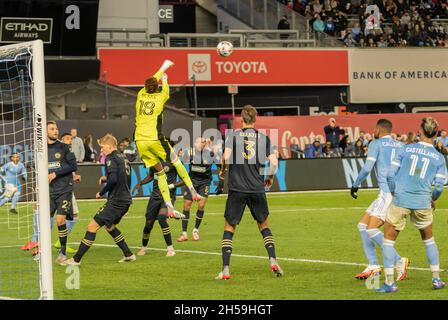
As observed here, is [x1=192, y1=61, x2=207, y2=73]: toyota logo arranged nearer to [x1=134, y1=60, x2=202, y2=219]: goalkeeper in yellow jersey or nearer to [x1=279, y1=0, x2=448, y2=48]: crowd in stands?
[x1=279, y1=0, x2=448, y2=48]: crowd in stands

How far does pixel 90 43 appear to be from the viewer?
139 ft

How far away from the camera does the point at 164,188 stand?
715 inches

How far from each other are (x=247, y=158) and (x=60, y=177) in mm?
4391

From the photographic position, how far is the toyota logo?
4636 cm

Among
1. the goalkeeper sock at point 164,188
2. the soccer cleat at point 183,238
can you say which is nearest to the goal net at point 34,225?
the goalkeeper sock at point 164,188

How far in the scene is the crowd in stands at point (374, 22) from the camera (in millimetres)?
50750

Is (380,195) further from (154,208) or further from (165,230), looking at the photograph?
(154,208)

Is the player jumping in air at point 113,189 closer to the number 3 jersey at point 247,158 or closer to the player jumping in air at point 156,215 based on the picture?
the player jumping in air at point 156,215

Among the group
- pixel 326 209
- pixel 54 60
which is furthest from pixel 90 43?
pixel 326 209

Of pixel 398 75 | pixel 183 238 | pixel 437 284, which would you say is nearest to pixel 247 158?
pixel 437 284

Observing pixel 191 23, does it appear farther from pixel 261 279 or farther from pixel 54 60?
pixel 261 279

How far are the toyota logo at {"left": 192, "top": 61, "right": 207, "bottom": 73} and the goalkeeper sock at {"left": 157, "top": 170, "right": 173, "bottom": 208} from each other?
28265mm

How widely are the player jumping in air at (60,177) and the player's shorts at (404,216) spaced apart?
257 inches

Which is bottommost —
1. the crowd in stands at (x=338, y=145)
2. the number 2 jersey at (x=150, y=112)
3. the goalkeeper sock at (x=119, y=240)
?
the goalkeeper sock at (x=119, y=240)
